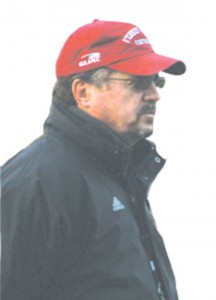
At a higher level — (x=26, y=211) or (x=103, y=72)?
(x=103, y=72)

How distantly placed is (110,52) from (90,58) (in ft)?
0.28

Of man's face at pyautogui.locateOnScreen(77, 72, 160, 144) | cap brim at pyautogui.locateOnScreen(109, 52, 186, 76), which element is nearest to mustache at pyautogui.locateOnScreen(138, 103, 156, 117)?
man's face at pyautogui.locateOnScreen(77, 72, 160, 144)

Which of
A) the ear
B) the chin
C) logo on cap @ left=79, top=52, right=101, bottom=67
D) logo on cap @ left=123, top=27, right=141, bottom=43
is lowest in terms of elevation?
the chin

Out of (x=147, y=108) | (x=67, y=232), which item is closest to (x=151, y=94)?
(x=147, y=108)

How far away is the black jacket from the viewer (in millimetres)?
2668

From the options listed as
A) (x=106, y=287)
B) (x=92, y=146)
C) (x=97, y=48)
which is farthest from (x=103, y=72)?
(x=106, y=287)

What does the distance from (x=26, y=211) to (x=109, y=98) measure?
595 millimetres

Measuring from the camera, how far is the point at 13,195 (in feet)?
8.87

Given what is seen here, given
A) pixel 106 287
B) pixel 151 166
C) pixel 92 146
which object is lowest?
pixel 106 287

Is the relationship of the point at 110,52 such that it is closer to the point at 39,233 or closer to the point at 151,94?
the point at 151,94

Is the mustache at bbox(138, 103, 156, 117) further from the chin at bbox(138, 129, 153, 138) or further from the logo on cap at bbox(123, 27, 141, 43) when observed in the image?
the logo on cap at bbox(123, 27, 141, 43)

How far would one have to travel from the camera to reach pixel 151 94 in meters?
3.00

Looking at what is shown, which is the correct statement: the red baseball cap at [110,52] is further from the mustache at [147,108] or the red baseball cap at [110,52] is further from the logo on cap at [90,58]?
the mustache at [147,108]

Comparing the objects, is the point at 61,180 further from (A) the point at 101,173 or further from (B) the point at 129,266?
(B) the point at 129,266
